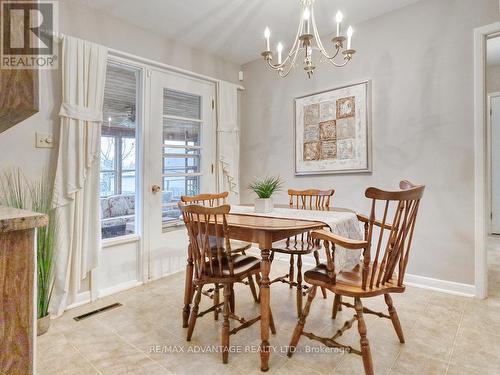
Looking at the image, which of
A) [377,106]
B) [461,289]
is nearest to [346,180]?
[377,106]

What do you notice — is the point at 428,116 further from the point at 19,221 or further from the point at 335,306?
the point at 19,221

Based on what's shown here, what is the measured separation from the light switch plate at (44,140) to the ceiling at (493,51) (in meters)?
4.62

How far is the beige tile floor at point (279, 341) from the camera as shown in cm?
161

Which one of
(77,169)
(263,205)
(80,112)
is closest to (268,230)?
(263,205)

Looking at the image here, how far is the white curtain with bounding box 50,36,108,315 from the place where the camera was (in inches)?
91.3

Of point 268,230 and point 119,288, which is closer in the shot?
point 268,230

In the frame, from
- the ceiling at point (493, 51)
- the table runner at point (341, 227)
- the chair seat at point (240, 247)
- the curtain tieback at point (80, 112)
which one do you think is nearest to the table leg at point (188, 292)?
the chair seat at point (240, 247)

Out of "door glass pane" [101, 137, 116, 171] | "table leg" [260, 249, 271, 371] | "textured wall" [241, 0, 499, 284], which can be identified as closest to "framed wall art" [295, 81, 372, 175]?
"textured wall" [241, 0, 499, 284]

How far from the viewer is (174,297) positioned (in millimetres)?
2604

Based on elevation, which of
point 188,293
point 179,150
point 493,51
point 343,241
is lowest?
point 188,293

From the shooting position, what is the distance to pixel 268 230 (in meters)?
1.58

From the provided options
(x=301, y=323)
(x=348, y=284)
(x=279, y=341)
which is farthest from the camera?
(x=279, y=341)

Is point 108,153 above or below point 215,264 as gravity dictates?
above

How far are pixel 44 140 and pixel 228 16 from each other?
198cm
